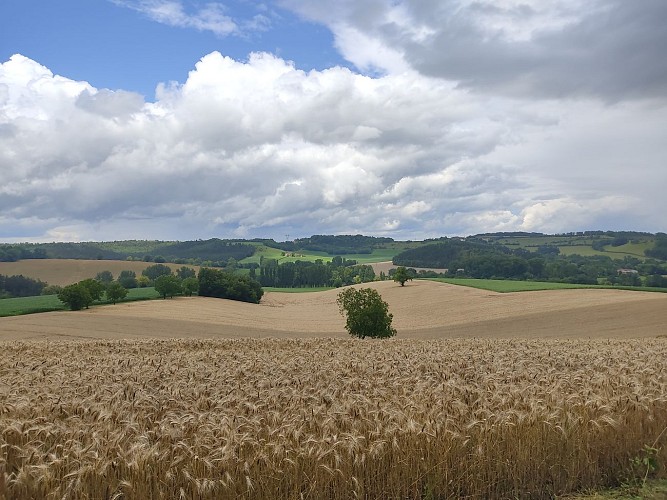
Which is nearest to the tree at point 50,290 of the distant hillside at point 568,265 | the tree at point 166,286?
the tree at point 166,286

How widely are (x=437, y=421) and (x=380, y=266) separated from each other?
186 meters

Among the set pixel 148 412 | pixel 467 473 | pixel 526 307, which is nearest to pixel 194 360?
pixel 148 412

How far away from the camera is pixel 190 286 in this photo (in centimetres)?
10031

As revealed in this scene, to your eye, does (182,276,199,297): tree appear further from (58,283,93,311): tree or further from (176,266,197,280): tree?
(58,283,93,311): tree

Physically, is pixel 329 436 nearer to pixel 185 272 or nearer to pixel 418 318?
pixel 418 318

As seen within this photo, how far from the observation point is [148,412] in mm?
8391

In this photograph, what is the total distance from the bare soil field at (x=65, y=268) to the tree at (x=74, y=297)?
5236cm

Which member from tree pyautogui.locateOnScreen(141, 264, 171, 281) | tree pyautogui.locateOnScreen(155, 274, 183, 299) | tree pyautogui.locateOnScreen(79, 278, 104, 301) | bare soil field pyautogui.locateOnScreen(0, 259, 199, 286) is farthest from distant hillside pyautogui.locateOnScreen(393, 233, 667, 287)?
tree pyautogui.locateOnScreen(79, 278, 104, 301)

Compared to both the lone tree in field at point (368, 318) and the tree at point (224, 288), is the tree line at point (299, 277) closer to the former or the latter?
the tree at point (224, 288)

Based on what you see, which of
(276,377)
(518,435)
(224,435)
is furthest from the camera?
(276,377)

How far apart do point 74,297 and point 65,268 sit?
73090 mm

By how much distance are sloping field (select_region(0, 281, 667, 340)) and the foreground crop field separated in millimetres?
35788

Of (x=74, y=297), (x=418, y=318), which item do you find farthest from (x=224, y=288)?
(x=418, y=318)

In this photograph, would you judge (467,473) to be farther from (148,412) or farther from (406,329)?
(406,329)
